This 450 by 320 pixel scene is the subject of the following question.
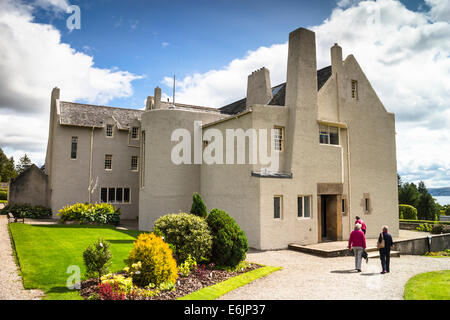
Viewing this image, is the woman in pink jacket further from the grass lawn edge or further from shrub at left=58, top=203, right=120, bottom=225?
shrub at left=58, top=203, right=120, bottom=225

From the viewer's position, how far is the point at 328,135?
67.9ft

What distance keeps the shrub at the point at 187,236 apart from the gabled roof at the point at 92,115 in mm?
22537

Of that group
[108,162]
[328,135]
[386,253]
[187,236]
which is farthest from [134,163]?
[386,253]

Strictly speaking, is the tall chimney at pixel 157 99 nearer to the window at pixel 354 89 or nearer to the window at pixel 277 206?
the window at pixel 277 206

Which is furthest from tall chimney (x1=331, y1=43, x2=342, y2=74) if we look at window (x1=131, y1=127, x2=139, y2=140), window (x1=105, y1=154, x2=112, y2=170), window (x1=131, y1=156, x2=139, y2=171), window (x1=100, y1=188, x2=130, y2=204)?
window (x1=100, y1=188, x2=130, y2=204)

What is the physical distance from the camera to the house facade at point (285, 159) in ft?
59.5

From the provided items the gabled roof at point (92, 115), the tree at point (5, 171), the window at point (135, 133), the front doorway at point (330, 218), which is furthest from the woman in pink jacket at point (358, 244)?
the tree at point (5, 171)

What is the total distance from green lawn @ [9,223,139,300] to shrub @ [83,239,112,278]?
780 millimetres

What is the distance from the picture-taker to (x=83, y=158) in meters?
31.2

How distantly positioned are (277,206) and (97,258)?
1086cm

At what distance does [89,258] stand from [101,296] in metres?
1.54

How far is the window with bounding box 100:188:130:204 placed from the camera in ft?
105

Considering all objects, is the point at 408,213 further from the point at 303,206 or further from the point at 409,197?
the point at 303,206
